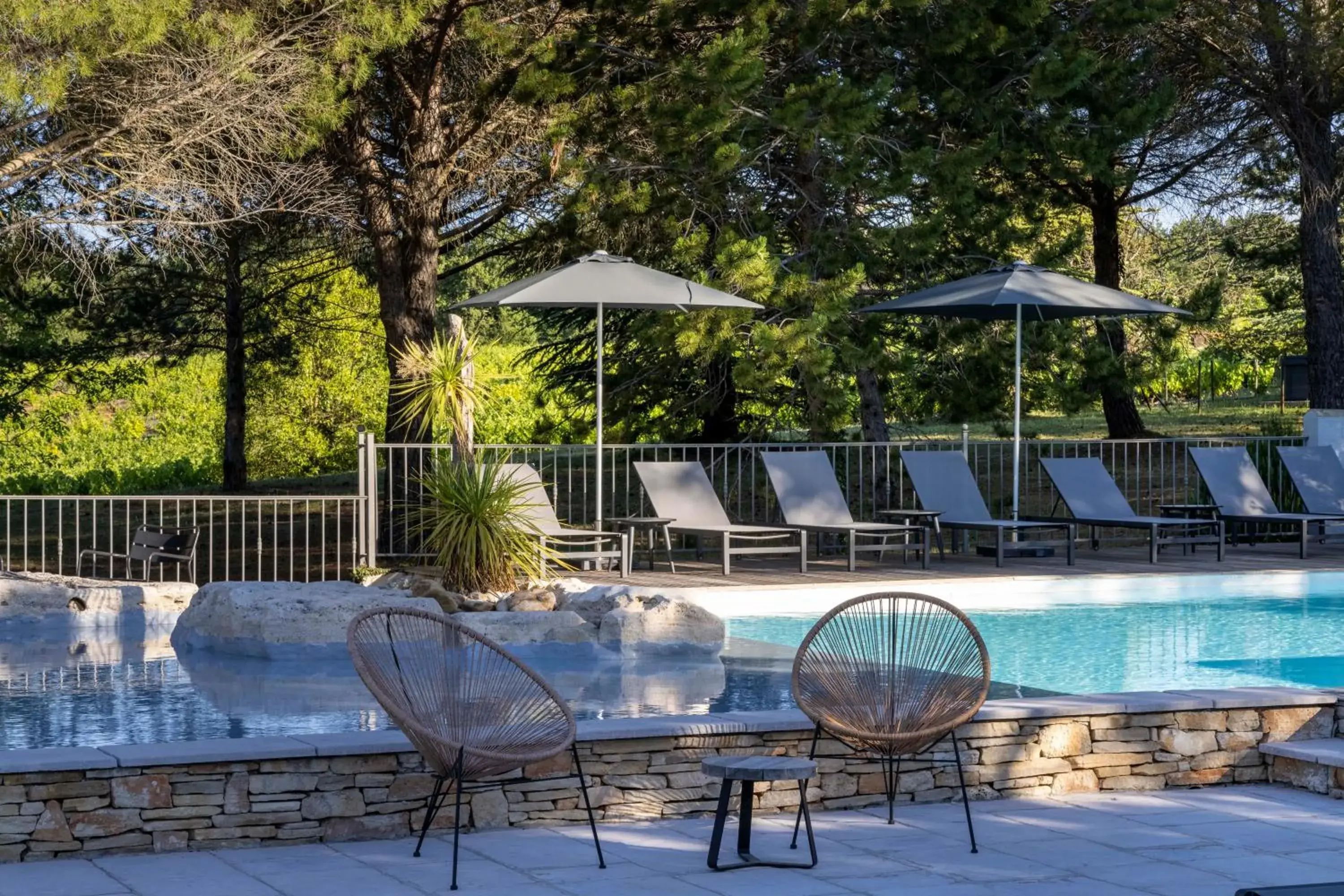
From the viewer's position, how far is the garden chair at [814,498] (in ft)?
40.2

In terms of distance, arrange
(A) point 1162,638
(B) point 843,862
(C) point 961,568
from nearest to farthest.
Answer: (B) point 843,862, (A) point 1162,638, (C) point 961,568

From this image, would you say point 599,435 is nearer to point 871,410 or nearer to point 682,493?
point 682,493

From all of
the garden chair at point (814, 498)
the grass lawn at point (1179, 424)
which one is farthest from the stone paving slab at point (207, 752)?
the grass lawn at point (1179, 424)

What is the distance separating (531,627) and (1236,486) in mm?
7647

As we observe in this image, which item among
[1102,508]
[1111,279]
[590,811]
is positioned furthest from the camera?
[1111,279]

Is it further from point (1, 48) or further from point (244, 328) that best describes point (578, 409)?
point (1, 48)

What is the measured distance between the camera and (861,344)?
14477 mm

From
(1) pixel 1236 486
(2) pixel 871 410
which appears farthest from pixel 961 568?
(2) pixel 871 410

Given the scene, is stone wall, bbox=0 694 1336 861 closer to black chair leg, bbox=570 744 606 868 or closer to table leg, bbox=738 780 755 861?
black chair leg, bbox=570 744 606 868

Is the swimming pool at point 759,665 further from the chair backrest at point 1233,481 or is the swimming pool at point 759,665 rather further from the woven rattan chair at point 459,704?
the chair backrest at point 1233,481

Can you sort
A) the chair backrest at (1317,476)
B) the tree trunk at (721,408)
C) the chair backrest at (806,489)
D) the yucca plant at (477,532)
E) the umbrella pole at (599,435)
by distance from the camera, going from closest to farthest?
1. the yucca plant at (477,532)
2. the umbrella pole at (599,435)
3. the chair backrest at (806,489)
4. the chair backrest at (1317,476)
5. the tree trunk at (721,408)

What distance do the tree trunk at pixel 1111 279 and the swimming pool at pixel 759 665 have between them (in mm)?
4672

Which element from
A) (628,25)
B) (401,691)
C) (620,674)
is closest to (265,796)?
(401,691)

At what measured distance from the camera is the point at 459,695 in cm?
525
